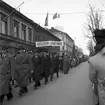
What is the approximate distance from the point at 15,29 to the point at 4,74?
16.7 meters

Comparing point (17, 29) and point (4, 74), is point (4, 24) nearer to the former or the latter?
point (17, 29)

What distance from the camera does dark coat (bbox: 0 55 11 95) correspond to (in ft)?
18.3

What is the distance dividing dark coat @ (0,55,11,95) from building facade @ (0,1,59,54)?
425 inches

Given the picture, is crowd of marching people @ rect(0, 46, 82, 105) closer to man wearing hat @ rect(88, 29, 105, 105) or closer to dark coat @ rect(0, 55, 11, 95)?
dark coat @ rect(0, 55, 11, 95)

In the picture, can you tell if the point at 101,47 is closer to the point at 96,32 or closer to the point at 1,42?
the point at 96,32

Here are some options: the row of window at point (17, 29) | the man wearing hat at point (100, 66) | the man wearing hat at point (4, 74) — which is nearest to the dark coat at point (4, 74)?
the man wearing hat at point (4, 74)

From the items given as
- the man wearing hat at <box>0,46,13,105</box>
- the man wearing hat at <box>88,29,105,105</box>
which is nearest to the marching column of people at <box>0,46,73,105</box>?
the man wearing hat at <box>0,46,13,105</box>

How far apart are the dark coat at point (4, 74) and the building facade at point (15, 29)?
1081 centimetres

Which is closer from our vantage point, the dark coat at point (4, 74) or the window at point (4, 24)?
the dark coat at point (4, 74)

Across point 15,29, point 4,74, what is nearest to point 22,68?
point 4,74

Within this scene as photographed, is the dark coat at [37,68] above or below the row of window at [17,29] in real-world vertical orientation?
below

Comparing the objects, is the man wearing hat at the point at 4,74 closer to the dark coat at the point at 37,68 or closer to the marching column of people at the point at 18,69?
the marching column of people at the point at 18,69

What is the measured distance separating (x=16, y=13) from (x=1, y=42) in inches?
215

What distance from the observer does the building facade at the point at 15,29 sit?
728 inches
